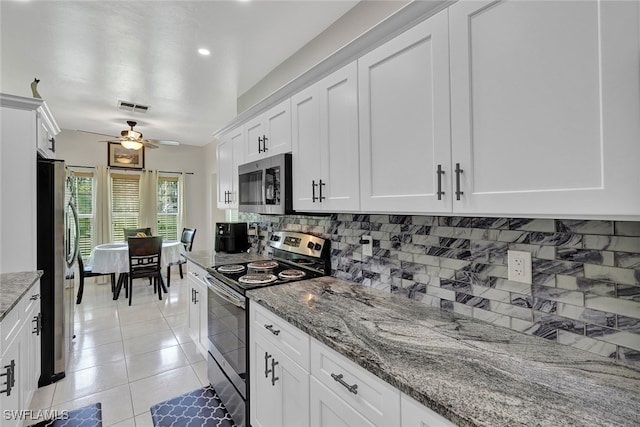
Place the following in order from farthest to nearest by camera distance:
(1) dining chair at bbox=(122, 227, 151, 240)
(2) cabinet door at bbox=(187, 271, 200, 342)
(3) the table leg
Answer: (1) dining chair at bbox=(122, 227, 151, 240) → (3) the table leg → (2) cabinet door at bbox=(187, 271, 200, 342)

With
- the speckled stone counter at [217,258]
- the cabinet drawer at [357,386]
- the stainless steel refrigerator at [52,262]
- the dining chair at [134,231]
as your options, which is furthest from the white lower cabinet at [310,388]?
the dining chair at [134,231]

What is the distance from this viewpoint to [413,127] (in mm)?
1268

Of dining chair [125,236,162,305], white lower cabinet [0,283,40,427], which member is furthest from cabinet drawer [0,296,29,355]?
dining chair [125,236,162,305]

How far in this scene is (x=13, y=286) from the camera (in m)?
1.82

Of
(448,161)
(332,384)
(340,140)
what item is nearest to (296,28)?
(340,140)

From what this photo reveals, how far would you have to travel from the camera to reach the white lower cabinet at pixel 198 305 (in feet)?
8.41

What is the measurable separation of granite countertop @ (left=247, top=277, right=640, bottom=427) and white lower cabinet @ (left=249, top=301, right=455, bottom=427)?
2.2 inches

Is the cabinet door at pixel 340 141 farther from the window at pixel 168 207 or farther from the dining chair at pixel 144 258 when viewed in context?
the window at pixel 168 207

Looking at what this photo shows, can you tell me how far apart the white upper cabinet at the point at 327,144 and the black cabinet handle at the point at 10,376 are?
167 cm

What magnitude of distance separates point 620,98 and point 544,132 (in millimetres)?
171

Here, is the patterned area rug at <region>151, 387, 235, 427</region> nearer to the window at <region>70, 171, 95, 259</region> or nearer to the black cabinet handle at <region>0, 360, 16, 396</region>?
the black cabinet handle at <region>0, 360, 16, 396</region>

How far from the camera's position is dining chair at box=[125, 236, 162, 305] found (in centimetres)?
434

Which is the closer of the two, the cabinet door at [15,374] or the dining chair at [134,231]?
the cabinet door at [15,374]

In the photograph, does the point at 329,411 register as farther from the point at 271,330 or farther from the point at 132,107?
the point at 132,107
